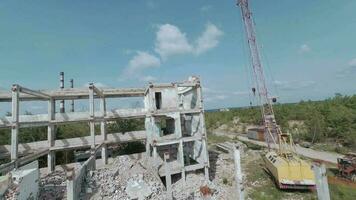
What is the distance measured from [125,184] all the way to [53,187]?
539 centimetres

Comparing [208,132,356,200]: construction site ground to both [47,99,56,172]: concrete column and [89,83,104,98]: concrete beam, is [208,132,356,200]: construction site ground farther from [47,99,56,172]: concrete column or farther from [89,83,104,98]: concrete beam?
[47,99,56,172]: concrete column

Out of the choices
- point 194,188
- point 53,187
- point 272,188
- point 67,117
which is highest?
point 67,117

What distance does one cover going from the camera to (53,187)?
58.9 feet

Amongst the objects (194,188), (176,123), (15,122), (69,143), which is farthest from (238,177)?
(69,143)

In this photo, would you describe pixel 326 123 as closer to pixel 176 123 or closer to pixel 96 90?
pixel 176 123

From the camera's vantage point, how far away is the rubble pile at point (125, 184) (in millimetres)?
17141

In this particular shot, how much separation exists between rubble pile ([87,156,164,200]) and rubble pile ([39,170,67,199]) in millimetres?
2159

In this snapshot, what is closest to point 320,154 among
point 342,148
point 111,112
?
point 342,148

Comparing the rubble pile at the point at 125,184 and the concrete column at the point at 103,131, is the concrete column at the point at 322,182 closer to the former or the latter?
the rubble pile at the point at 125,184

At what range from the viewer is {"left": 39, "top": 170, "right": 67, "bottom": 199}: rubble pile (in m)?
16.3

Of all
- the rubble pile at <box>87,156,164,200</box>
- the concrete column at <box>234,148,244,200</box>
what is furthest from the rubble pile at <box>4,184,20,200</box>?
the concrete column at <box>234,148,244,200</box>

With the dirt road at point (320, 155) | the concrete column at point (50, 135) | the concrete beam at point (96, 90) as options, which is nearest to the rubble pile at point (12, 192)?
the concrete column at point (50, 135)

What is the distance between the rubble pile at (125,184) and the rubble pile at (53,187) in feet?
7.08

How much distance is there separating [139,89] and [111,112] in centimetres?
414
